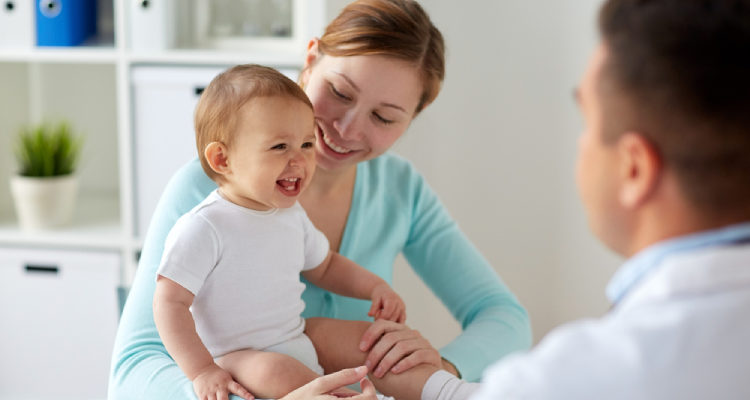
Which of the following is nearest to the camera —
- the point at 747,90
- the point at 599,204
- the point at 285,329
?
the point at 747,90

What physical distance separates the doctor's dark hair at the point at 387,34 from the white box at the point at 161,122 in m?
0.97

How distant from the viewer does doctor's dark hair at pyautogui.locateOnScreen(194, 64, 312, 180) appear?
1250 mm

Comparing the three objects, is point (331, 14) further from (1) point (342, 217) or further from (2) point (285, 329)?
(2) point (285, 329)

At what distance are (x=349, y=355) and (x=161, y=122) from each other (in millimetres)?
1307

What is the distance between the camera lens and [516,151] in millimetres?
2832

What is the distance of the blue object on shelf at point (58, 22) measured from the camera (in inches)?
98.7

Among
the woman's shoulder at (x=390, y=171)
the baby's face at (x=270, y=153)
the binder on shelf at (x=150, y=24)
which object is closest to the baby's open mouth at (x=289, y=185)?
the baby's face at (x=270, y=153)

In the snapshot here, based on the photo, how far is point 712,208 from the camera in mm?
771

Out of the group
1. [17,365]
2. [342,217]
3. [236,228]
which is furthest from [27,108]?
[236,228]

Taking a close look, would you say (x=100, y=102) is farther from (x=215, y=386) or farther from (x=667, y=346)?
(x=667, y=346)

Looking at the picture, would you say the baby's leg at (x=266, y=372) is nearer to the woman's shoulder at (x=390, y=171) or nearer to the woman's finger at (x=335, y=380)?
the woman's finger at (x=335, y=380)

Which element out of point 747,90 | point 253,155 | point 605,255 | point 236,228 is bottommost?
point 605,255

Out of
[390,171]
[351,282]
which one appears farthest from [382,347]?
[390,171]

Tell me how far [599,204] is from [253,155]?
0.58m
